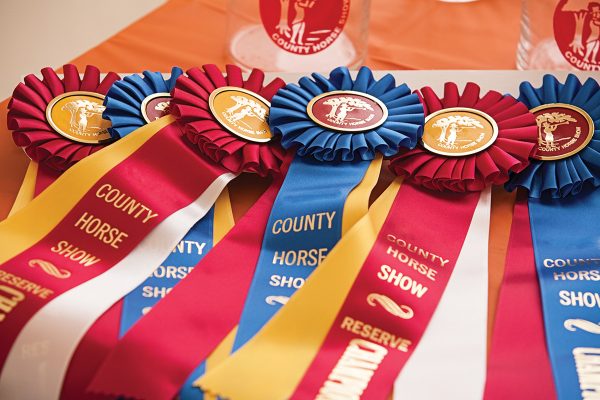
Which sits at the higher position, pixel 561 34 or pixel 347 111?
pixel 561 34

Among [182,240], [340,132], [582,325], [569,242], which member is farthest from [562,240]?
[182,240]

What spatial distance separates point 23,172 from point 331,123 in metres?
0.29

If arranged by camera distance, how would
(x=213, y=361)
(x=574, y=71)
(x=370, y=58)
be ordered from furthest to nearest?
(x=370, y=58), (x=574, y=71), (x=213, y=361)

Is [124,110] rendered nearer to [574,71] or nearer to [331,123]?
[331,123]

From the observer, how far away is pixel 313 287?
2.51 feet

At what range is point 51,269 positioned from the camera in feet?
2.57

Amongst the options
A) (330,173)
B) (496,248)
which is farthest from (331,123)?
(496,248)

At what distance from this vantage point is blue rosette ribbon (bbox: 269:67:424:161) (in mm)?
914

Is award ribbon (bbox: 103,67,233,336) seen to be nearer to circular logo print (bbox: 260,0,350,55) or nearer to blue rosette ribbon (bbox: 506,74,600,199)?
circular logo print (bbox: 260,0,350,55)

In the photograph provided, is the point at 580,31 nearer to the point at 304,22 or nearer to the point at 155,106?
the point at 304,22

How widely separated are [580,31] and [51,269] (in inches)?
24.9

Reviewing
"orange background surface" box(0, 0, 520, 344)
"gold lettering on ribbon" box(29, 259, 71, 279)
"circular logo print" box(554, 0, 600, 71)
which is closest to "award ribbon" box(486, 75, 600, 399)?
"circular logo print" box(554, 0, 600, 71)

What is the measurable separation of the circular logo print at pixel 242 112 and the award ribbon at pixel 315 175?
15mm

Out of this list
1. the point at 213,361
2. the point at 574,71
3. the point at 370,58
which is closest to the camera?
the point at 213,361
